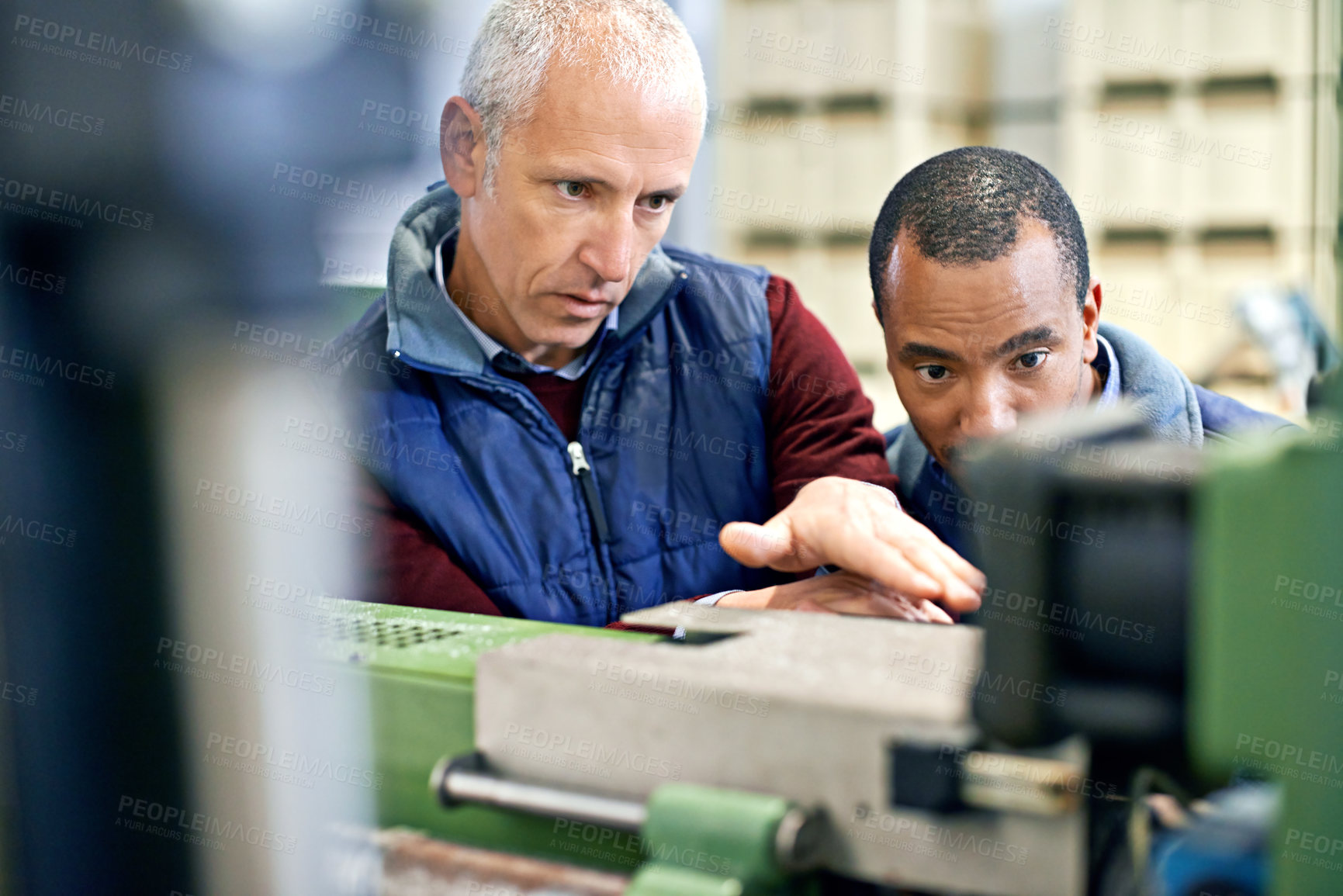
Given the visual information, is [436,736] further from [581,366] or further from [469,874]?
[581,366]

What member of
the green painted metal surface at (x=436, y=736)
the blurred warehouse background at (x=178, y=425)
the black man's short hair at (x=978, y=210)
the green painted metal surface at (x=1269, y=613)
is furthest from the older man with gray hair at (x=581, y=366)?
the green painted metal surface at (x=1269, y=613)

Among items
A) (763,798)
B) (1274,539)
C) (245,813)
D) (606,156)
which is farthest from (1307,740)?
(606,156)

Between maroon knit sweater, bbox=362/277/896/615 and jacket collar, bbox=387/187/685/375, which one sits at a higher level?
jacket collar, bbox=387/187/685/375

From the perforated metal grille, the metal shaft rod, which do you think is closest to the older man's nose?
the perforated metal grille

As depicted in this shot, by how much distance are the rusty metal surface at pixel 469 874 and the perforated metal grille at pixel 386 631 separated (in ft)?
0.43

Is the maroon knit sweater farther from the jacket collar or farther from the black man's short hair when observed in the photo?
the black man's short hair

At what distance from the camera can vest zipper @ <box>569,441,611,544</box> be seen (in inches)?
47.3

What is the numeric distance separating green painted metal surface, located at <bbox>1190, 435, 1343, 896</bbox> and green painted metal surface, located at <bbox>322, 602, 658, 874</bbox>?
0.32 m

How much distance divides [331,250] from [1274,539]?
0.65 meters

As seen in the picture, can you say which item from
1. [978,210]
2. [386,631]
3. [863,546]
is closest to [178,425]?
[386,631]

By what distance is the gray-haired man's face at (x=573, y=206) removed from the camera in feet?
3.56

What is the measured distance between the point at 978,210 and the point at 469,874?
77 cm

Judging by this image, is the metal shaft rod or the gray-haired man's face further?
the gray-haired man's face

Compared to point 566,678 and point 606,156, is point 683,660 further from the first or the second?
point 606,156
